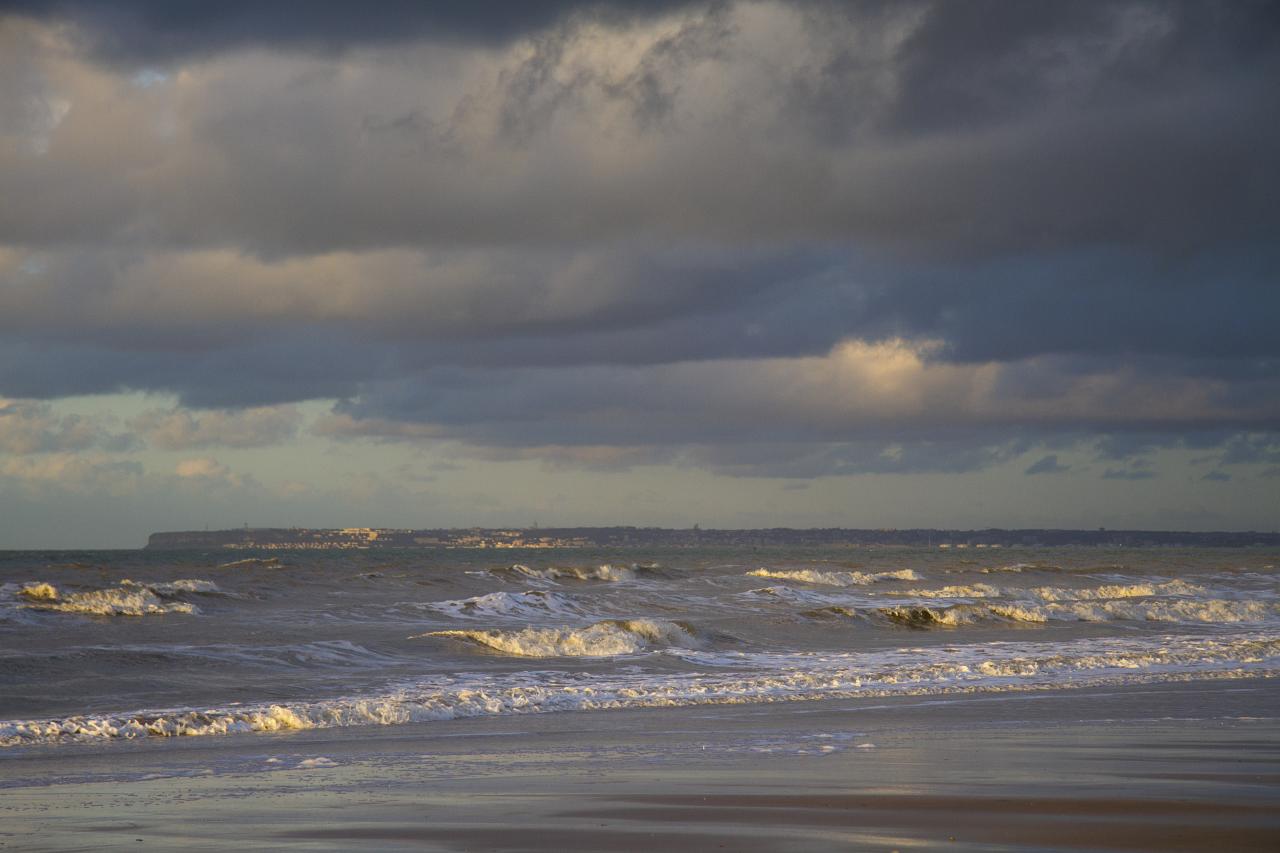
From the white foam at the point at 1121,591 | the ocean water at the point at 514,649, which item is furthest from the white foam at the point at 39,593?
the white foam at the point at 1121,591

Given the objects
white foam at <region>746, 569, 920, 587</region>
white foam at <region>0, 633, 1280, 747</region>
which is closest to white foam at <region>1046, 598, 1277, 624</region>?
white foam at <region>0, 633, 1280, 747</region>

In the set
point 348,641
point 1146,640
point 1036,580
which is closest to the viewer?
point 348,641

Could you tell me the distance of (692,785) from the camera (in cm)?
1142

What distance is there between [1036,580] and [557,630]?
42.0 m

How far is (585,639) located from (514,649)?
1.62 metres

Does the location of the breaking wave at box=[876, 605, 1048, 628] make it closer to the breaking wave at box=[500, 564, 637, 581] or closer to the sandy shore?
the sandy shore

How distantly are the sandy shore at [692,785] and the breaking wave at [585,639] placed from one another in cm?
998

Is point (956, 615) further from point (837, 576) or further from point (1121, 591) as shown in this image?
point (837, 576)

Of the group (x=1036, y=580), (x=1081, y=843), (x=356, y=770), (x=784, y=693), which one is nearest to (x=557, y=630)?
(x=784, y=693)

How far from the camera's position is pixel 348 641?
90.4 feet

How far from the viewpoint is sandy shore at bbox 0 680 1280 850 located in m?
9.20

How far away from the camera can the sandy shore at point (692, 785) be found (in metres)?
9.20

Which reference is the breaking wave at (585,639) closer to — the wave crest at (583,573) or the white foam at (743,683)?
the white foam at (743,683)

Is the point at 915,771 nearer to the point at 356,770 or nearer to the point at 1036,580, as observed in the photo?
the point at 356,770
